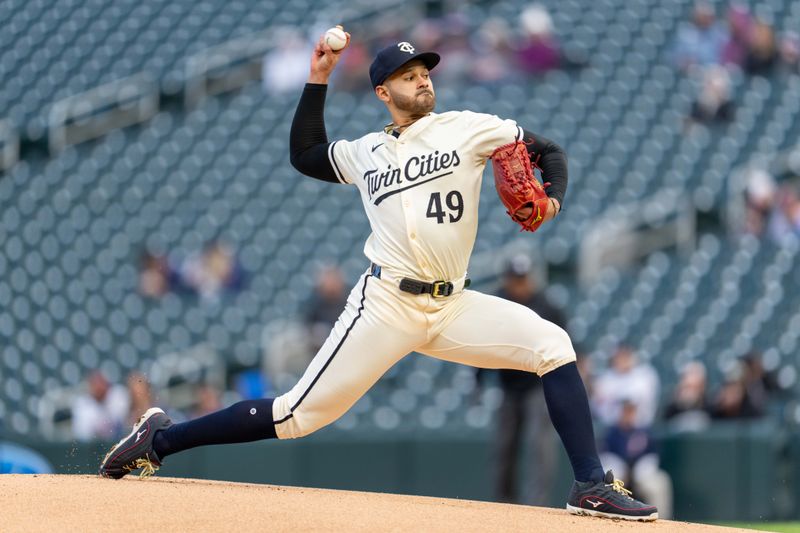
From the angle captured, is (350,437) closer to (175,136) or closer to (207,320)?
(207,320)

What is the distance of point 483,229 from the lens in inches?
415

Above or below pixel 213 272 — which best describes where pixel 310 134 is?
above

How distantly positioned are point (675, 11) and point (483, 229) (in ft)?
11.6

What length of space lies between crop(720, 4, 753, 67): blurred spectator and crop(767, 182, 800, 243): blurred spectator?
6.82 feet

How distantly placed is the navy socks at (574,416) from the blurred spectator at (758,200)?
21.2 ft

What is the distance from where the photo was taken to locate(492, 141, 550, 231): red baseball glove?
3.87 metres

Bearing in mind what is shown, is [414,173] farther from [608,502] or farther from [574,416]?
[608,502]

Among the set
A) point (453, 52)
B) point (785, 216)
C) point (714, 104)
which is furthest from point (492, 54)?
point (785, 216)

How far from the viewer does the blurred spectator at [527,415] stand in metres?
6.46

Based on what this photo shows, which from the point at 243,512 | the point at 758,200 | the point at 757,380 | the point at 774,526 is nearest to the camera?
the point at 243,512

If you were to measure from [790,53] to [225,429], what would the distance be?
8982mm

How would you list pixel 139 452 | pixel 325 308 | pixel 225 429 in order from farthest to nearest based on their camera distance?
pixel 325 308, pixel 139 452, pixel 225 429

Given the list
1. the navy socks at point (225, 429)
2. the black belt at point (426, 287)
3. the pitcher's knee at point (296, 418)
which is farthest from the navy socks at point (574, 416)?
the navy socks at point (225, 429)

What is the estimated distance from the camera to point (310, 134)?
4.25m
